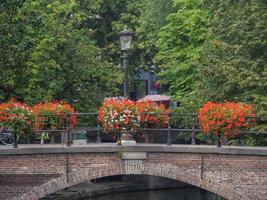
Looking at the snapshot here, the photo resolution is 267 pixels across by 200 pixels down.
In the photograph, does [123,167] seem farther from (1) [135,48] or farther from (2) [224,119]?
(1) [135,48]

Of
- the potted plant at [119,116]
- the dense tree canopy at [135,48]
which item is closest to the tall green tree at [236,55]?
the dense tree canopy at [135,48]

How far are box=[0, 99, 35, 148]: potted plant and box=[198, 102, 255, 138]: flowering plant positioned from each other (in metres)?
4.23

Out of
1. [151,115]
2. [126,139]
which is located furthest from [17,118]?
[151,115]

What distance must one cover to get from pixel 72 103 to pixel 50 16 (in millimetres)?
4079

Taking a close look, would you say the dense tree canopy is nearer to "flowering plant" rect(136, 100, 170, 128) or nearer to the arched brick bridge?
the arched brick bridge

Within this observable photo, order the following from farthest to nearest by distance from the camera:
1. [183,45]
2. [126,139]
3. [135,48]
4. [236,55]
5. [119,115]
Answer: [135,48], [183,45], [236,55], [126,139], [119,115]

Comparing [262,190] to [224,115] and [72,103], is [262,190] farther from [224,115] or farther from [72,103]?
[72,103]

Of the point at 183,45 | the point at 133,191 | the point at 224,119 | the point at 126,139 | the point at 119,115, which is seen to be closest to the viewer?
the point at 224,119

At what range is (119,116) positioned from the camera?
15461 millimetres

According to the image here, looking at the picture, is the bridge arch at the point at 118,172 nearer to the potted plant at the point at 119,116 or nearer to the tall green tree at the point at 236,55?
the potted plant at the point at 119,116

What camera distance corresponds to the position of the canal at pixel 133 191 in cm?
2573

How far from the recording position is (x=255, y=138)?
19188mm

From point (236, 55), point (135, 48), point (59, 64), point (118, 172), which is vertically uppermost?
point (135, 48)

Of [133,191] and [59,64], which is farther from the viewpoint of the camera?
[133,191]
